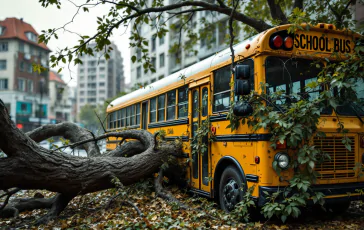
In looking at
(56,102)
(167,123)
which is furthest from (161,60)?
(56,102)

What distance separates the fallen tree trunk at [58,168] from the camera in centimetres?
545

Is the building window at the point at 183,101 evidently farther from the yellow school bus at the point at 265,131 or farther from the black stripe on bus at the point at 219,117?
the black stripe on bus at the point at 219,117

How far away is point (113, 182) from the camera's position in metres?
6.50

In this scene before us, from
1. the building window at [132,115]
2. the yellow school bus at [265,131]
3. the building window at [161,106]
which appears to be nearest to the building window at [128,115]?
the building window at [132,115]

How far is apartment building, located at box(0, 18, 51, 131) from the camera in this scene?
160 ft

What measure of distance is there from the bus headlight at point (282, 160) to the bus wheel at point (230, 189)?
763mm

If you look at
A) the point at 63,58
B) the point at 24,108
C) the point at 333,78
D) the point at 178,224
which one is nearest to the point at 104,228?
the point at 178,224

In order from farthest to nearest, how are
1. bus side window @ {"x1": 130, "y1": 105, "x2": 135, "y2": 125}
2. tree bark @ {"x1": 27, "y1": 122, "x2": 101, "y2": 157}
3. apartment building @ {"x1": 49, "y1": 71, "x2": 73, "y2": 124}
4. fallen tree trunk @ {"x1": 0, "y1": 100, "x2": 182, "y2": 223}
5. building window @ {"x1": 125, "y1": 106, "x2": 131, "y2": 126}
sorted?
apartment building @ {"x1": 49, "y1": 71, "x2": 73, "y2": 124}, building window @ {"x1": 125, "y1": 106, "x2": 131, "y2": 126}, bus side window @ {"x1": 130, "y1": 105, "x2": 135, "y2": 125}, tree bark @ {"x1": 27, "y1": 122, "x2": 101, "y2": 157}, fallen tree trunk @ {"x1": 0, "y1": 100, "x2": 182, "y2": 223}

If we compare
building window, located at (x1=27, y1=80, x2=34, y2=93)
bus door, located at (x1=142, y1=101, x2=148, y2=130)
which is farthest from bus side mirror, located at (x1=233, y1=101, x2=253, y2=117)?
building window, located at (x1=27, y1=80, x2=34, y2=93)

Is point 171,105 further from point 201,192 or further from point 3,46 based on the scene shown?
point 3,46

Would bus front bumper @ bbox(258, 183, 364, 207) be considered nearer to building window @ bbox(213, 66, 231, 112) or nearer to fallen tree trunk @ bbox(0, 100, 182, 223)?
building window @ bbox(213, 66, 231, 112)

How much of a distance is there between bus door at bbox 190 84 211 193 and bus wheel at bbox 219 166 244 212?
47 centimetres

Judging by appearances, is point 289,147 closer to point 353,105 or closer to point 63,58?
point 353,105

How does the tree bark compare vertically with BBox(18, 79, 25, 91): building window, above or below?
below
